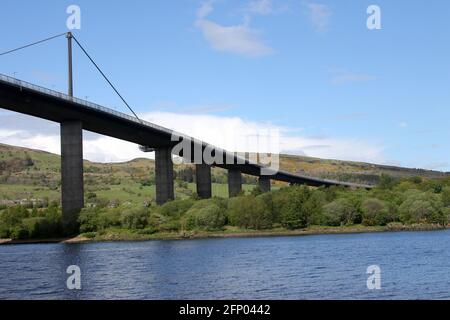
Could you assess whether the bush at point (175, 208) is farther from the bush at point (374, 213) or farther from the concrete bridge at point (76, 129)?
the bush at point (374, 213)

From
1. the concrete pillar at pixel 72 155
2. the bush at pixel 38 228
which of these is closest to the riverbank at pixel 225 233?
the bush at pixel 38 228

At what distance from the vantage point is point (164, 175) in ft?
411

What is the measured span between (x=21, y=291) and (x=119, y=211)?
7102cm

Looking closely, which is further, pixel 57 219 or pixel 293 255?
pixel 57 219

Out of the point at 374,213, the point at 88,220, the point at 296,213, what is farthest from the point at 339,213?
the point at 88,220

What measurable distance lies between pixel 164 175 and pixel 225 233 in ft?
83.4

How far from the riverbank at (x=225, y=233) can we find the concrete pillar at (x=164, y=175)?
2138cm

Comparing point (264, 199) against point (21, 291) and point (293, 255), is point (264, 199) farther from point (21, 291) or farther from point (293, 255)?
point (21, 291)

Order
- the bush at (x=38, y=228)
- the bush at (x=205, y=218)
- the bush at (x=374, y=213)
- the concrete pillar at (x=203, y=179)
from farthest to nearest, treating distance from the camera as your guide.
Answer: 1. the concrete pillar at (x=203, y=179)
2. the bush at (x=374, y=213)
3. the bush at (x=205, y=218)
4. the bush at (x=38, y=228)

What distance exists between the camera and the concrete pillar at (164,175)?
4936 inches

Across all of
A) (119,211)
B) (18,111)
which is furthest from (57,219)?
(18,111)

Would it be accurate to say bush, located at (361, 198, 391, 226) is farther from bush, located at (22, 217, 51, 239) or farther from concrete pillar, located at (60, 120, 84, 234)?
bush, located at (22, 217, 51, 239)
